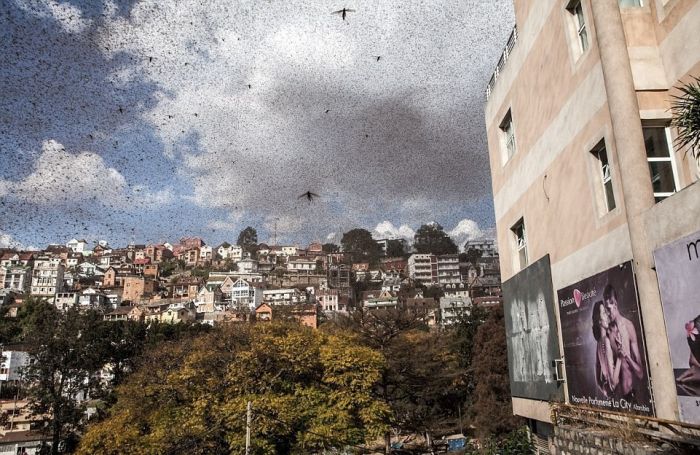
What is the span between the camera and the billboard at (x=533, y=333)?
42.8 feet

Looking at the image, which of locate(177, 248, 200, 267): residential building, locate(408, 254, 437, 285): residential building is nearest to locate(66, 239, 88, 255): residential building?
locate(177, 248, 200, 267): residential building

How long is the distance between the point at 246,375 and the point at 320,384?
3737 mm

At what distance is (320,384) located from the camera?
85.4 ft

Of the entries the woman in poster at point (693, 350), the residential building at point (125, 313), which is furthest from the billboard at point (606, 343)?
the residential building at point (125, 313)

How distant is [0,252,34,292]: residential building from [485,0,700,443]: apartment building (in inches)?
5580

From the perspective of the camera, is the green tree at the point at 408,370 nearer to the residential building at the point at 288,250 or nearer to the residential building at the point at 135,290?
the residential building at the point at 135,290

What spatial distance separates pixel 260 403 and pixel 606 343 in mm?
16383

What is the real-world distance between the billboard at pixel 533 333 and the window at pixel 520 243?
1.79ft

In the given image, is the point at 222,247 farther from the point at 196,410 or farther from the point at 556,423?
the point at 556,423

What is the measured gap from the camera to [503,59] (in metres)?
17.1

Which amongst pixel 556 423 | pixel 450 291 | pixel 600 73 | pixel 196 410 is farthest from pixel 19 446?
pixel 450 291

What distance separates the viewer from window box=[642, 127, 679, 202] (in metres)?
9.90

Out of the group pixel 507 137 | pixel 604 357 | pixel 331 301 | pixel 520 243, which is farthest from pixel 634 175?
pixel 331 301

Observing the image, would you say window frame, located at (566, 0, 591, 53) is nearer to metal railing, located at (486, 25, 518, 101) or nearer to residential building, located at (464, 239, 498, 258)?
metal railing, located at (486, 25, 518, 101)
